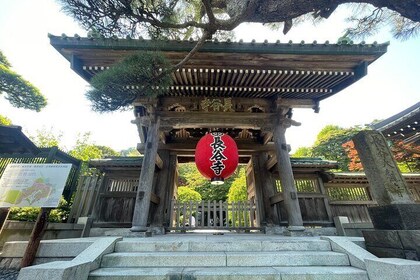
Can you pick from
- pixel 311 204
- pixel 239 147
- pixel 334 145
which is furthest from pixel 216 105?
pixel 334 145

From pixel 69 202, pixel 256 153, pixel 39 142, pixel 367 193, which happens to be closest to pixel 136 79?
pixel 256 153

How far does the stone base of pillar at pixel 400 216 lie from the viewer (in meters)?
3.29

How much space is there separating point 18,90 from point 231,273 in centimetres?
2377

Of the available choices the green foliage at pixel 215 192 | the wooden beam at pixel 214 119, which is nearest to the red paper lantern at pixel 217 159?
the wooden beam at pixel 214 119

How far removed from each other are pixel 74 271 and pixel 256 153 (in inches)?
285

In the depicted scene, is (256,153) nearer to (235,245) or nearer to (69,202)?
(235,245)

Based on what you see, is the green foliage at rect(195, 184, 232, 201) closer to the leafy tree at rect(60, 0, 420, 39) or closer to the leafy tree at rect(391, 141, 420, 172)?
the leafy tree at rect(391, 141, 420, 172)

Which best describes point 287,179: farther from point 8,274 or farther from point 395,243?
point 8,274

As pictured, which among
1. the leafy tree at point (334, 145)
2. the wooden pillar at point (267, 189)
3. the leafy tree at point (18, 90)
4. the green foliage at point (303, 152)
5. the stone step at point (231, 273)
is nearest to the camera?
the stone step at point (231, 273)

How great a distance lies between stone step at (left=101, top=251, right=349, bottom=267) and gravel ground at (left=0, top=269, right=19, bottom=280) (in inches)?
75.3

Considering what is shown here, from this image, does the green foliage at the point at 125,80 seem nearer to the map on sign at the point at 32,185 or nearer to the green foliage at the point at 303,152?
the map on sign at the point at 32,185

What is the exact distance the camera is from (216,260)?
10.8ft

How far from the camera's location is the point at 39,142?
22.1 meters

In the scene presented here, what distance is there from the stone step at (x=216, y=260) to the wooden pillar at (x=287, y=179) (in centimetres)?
200
